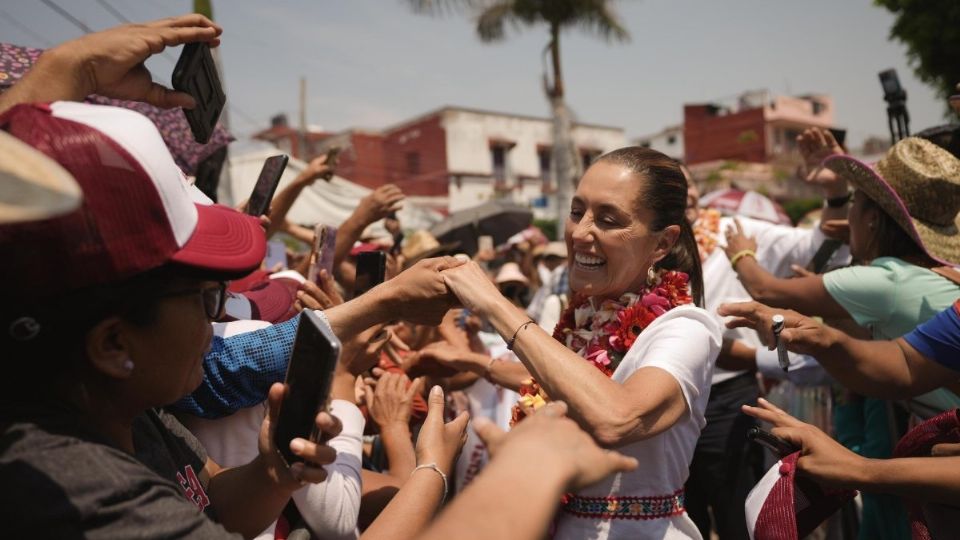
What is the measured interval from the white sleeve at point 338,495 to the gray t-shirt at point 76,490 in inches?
27.9

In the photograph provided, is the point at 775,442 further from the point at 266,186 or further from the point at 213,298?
the point at 266,186

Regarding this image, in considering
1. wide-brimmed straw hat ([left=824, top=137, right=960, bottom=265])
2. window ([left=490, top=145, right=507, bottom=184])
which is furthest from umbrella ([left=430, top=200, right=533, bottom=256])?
window ([left=490, top=145, right=507, bottom=184])

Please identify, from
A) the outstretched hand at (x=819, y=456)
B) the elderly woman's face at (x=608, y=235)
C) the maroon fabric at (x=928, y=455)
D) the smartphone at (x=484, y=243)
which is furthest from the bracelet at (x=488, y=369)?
the smartphone at (x=484, y=243)

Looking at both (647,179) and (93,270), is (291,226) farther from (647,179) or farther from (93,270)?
(93,270)

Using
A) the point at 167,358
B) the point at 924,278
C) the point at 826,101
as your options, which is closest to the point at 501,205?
the point at 924,278

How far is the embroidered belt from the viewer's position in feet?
6.40

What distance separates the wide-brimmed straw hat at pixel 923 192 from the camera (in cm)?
274

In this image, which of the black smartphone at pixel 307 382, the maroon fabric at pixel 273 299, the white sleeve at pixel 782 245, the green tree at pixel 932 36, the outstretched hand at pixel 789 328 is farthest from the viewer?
the green tree at pixel 932 36

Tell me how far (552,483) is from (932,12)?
1217 cm

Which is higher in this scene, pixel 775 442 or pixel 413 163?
pixel 775 442

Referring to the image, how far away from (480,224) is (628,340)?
20.0 feet

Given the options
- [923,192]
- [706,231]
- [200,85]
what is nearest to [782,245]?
[706,231]

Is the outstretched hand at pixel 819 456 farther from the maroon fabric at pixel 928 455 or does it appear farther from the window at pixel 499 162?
the window at pixel 499 162

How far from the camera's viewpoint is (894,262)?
9.11ft
